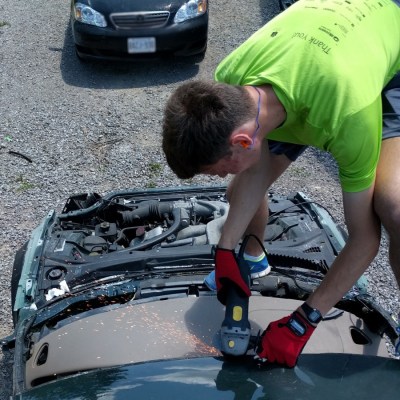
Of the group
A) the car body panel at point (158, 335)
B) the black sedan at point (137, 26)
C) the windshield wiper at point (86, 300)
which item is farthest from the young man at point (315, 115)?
the black sedan at point (137, 26)

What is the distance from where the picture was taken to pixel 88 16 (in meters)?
6.26

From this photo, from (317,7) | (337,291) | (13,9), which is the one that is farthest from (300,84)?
(13,9)

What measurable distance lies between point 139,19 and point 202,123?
4.72 meters

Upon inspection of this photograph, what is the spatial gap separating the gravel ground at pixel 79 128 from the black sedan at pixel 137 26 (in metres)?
0.30

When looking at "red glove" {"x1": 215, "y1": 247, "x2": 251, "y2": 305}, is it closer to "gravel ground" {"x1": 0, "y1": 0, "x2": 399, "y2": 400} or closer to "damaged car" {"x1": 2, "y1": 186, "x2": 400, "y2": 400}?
"damaged car" {"x1": 2, "y1": 186, "x2": 400, "y2": 400}

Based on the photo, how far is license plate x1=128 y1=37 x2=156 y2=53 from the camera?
6266 millimetres

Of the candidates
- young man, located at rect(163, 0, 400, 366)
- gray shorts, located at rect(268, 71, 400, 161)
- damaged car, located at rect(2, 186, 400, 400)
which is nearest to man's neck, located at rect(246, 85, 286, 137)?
young man, located at rect(163, 0, 400, 366)

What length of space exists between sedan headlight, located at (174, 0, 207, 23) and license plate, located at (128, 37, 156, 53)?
350 millimetres

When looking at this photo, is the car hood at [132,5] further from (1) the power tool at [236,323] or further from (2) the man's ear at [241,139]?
(2) the man's ear at [241,139]

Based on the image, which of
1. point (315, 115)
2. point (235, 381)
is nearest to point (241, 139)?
point (315, 115)

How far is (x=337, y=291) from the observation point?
2129 millimetres

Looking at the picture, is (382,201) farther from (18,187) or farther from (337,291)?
(18,187)

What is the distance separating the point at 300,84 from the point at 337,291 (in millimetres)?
748

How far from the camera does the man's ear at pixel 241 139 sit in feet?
6.14
